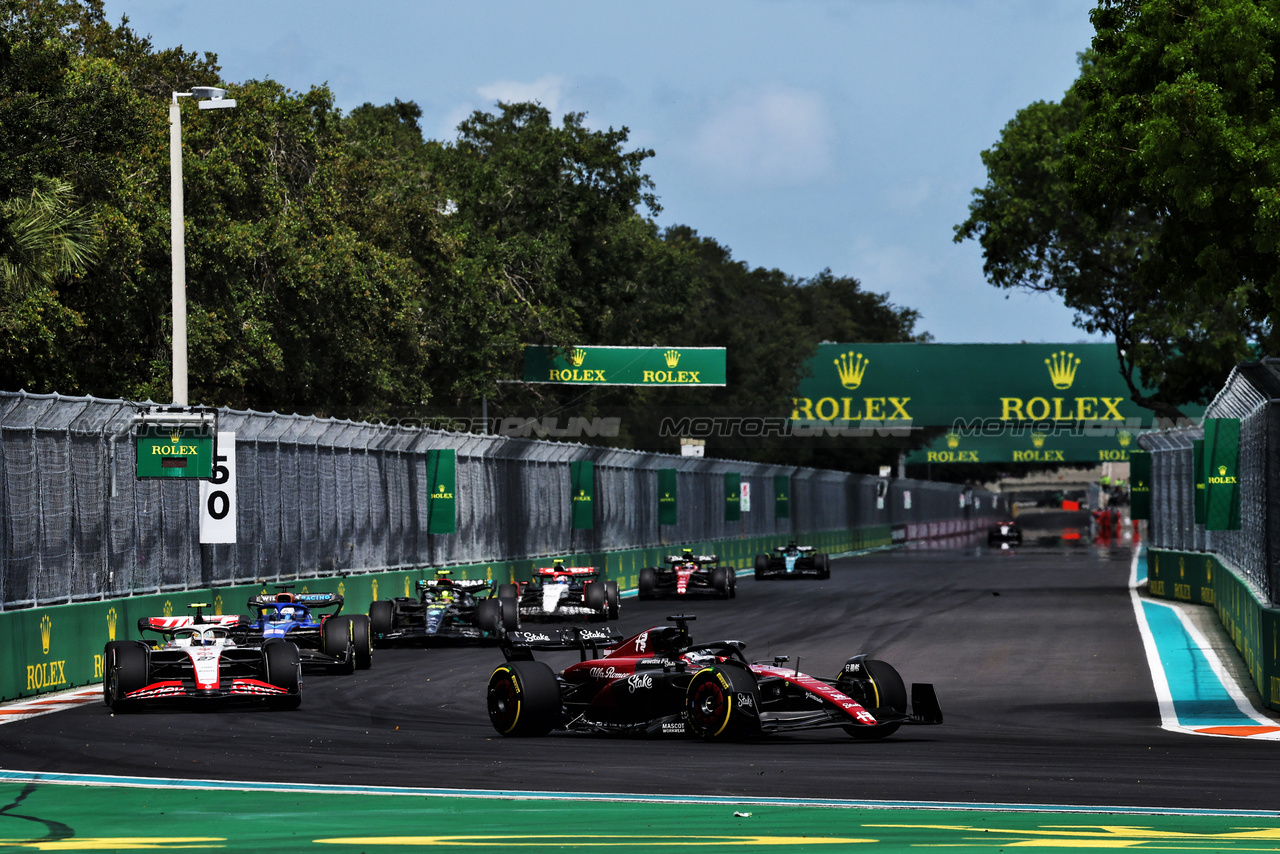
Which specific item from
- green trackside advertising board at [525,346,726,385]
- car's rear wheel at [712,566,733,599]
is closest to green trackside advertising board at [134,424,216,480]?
car's rear wheel at [712,566,733,599]

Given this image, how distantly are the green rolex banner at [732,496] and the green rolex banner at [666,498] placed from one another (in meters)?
7.51

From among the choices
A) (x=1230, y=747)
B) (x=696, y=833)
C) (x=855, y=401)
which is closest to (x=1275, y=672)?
(x=1230, y=747)

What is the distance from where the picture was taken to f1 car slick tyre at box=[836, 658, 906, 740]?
12617 millimetres

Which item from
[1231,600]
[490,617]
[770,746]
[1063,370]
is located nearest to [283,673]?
[770,746]

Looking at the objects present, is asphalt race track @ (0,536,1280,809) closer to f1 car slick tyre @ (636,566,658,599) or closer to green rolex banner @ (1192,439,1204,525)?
green rolex banner @ (1192,439,1204,525)

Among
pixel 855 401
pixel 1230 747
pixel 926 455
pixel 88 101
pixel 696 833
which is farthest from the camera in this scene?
pixel 926 455

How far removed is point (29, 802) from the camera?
9.61 metres

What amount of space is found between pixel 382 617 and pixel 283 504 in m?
2.54

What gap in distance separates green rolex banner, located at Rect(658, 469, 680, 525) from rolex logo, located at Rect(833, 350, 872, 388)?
20.8 metres

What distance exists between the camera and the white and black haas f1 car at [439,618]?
22484 millimetres

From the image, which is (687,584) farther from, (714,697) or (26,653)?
(714,697)

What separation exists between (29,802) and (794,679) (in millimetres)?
5579

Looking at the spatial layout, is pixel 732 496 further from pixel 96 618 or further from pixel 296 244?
pixel 96 618

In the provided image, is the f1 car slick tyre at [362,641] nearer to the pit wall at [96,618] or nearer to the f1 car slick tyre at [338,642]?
the f1 car slick tyre at [338,642]
